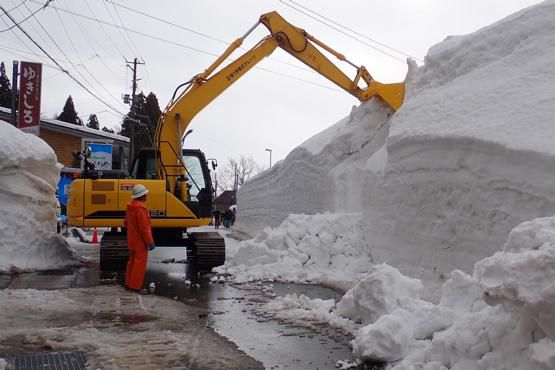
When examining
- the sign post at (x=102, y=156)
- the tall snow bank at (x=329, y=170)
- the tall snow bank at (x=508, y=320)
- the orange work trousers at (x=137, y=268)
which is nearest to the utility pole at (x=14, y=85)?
the sign post at (x=102, y=156)

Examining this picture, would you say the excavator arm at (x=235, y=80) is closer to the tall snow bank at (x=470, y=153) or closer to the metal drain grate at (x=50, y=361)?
the tall snow bank at (x=470, y=153)

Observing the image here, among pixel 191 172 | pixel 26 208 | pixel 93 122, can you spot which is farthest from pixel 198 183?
pixel 93 122

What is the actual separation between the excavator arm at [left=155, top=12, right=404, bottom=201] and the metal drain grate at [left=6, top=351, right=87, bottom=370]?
21.6ft

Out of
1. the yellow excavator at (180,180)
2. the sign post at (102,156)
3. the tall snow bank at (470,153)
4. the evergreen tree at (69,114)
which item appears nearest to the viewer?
the tall snow bank at (470,153)

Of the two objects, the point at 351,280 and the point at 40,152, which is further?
the point at 40,152

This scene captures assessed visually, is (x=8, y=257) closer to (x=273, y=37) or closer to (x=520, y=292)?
(x=273, y=37)

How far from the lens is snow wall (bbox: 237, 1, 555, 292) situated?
7.10 metres

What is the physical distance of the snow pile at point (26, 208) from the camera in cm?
1125

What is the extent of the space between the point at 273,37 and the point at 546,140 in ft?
28.5

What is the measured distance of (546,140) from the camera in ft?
22.6

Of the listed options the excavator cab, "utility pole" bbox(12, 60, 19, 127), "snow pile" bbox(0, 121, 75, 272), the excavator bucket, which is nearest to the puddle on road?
the excavator cab

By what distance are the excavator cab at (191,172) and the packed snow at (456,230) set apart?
130 cm

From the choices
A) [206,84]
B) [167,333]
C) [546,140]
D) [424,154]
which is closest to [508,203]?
[546,140]

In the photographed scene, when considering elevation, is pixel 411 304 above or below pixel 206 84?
below
